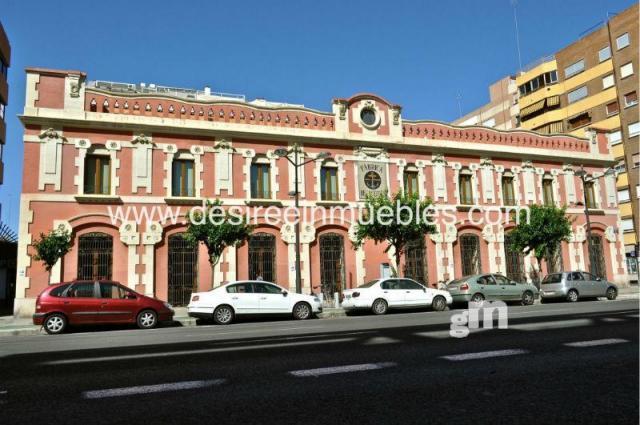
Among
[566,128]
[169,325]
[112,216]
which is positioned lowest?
[169,325]

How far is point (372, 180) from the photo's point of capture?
25484 millimetres

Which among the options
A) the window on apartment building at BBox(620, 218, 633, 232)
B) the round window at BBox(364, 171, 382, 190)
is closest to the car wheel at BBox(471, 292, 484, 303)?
the round window at BBox(364, 171, 382, 190)

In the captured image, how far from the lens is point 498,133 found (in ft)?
97.2

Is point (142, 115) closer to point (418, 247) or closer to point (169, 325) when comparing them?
point (169, 325)

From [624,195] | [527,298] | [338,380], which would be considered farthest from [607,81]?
[338,380]

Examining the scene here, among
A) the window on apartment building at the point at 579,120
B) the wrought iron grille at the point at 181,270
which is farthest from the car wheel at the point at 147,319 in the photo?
the window on apartment building at the point at 579,120

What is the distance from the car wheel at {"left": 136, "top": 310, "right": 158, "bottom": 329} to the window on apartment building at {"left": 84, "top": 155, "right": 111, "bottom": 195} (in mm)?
8249

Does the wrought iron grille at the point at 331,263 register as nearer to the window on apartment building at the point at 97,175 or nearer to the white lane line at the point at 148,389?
the window on apartment building at the point at 97,175

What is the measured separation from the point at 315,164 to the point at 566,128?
32.4m

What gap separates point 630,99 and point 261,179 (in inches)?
1347

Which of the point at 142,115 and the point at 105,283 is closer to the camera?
the point at 105,283

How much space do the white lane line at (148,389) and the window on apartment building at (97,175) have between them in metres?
17.4

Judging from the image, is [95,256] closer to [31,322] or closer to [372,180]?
[31,322]

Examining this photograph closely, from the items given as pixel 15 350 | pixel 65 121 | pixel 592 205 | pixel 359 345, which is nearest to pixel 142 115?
pixel 65 121
